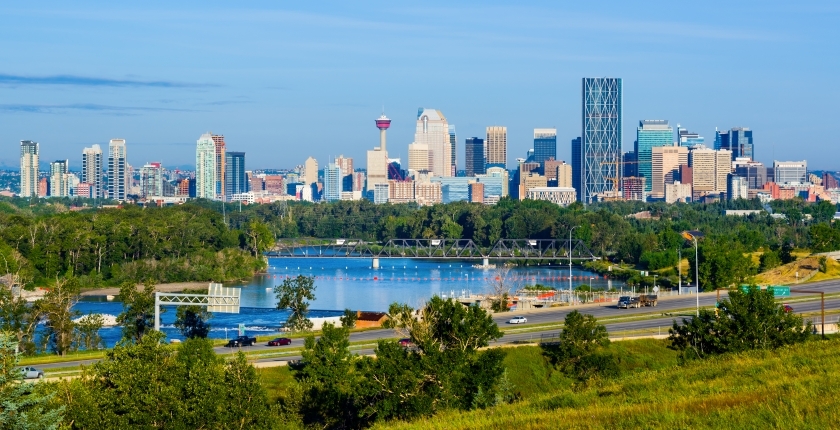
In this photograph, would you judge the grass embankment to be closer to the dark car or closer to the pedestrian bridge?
the dark car

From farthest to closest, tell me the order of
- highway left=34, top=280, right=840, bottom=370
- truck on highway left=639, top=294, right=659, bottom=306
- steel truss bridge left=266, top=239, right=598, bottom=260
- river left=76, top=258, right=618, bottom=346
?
steel truss bridge left=266, top=239, right=598, bottom=260
river left=76, top=258, right=618, bottom=346
truck on highway left=639, top=294, right=659, bottom=306
highway left=34, top=280, right=840, bottom=370

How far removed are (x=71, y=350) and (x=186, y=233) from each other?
4719 centimetres

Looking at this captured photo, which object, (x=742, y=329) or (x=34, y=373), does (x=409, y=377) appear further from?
(x=34, y=373)

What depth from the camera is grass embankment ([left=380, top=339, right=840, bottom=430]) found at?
1389 centimetres

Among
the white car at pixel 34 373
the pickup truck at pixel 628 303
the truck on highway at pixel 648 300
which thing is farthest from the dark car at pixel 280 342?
the truck on highway at pixel 648 300

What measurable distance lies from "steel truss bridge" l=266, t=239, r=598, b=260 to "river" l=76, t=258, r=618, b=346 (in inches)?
→ 40.0

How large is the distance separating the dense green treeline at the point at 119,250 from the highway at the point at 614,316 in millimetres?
32291

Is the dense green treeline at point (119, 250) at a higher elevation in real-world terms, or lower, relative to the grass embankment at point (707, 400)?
higher

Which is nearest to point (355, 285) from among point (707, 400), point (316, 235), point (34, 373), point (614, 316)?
point (614, 316)

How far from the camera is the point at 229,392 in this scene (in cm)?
2222

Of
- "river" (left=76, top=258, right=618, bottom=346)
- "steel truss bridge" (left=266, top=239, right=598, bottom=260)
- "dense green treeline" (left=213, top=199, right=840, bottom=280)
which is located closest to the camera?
"river" (left=76, top=258, right=618, bottom=346)

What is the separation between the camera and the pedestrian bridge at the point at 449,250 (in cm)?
9812

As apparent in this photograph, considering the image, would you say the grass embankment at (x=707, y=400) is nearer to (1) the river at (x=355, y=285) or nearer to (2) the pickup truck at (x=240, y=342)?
(2) the pickup truck at (x=240, y=342)

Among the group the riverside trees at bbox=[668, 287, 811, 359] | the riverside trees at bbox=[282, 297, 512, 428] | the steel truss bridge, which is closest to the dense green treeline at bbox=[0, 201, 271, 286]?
the steel truss bridge
